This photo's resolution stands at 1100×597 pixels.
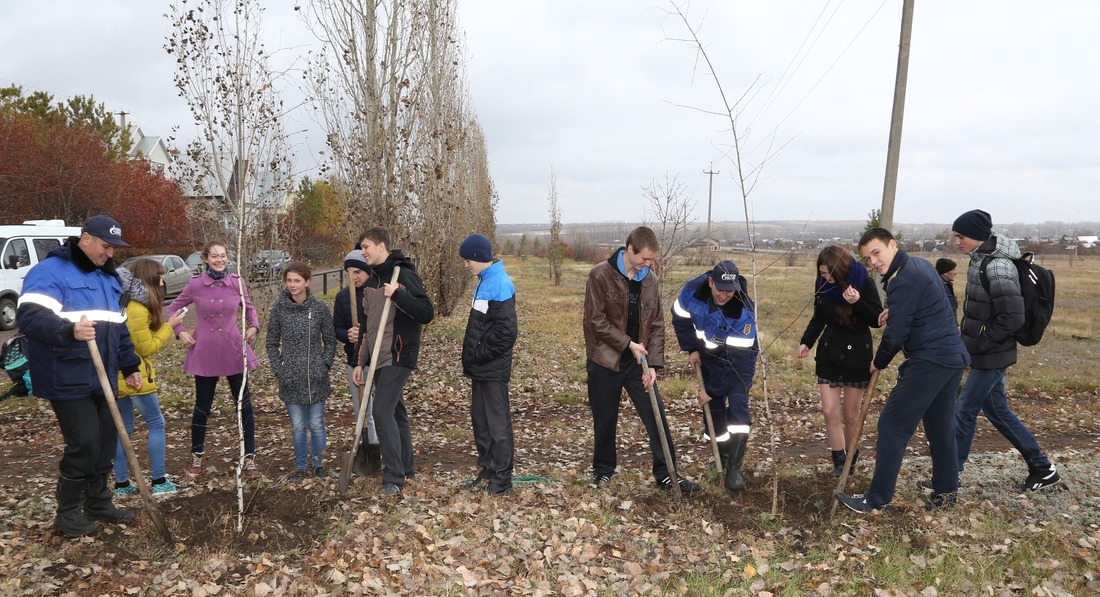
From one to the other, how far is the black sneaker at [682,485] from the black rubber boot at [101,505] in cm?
383

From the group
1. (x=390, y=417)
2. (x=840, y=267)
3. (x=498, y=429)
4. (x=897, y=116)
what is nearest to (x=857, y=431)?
(x=840, y=267)

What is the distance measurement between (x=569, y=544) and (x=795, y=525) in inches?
65.2

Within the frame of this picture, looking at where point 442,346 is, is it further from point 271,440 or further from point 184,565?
point 184,565

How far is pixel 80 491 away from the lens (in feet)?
14.4

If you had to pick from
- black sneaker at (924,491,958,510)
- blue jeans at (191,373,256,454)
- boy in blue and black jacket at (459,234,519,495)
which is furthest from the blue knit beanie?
black sneaker at (924,491,958,510)

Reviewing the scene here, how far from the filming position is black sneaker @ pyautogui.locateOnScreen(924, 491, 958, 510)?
4928mm

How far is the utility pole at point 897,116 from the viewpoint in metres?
11.5

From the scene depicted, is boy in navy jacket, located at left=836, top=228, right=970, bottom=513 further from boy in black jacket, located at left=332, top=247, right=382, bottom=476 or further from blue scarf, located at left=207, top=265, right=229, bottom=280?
blue scarf, located at left=207, top=265, right=229, bottom=280

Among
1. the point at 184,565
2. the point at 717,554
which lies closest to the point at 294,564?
the point at 184,565

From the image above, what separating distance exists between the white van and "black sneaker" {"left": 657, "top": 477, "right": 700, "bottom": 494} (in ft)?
46.1

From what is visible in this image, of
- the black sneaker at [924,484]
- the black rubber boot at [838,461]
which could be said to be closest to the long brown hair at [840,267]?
the black rubber boot at [838,461]

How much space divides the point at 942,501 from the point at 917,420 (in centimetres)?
82

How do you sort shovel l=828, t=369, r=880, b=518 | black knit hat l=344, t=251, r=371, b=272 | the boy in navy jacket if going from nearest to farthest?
the boy in navy jacket → shovel l=828, t=369, r=880, b=518 → black knit hat l=344, t=251, r=371, b=272

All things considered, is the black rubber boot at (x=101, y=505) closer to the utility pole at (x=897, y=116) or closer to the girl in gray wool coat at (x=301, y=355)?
the girl in gray wool coat at (x=301, y=355)
